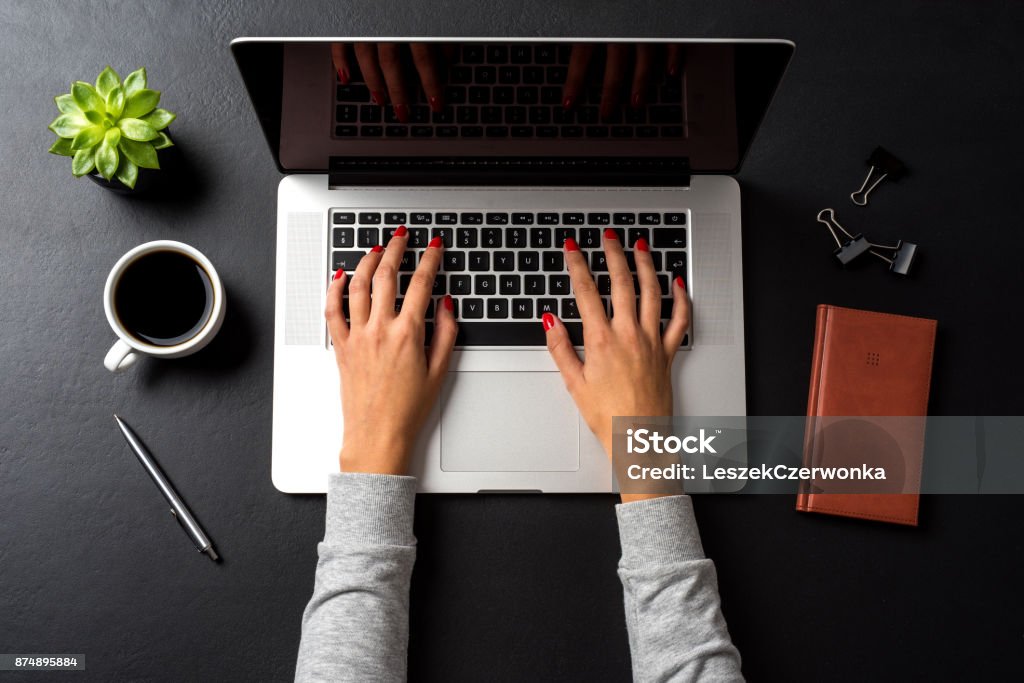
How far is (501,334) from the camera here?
2.74ft

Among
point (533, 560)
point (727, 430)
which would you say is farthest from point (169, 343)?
point (727, 430)

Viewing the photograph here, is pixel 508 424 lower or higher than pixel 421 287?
lower

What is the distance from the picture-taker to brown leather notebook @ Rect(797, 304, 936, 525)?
83 centimetres

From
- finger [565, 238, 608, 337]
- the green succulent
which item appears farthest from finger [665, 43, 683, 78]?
the green succulent

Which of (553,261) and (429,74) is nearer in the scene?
(429,74)

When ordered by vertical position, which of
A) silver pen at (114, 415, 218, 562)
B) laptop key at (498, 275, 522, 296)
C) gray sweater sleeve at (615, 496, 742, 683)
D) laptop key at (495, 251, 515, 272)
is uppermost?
laptop key at (495, 251, 515, 272)

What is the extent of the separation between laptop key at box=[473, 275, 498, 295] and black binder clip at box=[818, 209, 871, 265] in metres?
0.43

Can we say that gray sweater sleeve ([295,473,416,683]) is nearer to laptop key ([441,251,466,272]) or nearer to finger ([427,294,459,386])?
finger ([427,294,459,386])

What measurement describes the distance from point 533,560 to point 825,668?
37cm

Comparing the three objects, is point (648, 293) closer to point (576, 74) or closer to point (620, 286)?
point (620, 286)

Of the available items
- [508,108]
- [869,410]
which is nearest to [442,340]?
[508,108]

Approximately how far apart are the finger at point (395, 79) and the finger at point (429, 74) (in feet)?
0.06

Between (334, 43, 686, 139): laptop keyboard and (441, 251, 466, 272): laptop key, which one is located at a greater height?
(334, 43, 686, 139): laptop keyboard

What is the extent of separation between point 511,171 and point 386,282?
21cm
